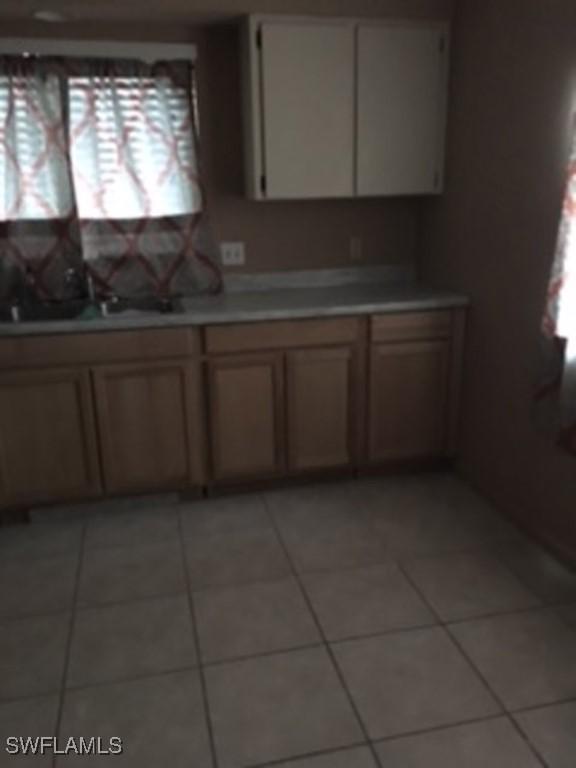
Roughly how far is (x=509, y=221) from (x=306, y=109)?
102 centimetres

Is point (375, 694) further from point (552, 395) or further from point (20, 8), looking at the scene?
point (20, 8)

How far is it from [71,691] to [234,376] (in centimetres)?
141

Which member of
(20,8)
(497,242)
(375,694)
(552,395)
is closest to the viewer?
(375,694)

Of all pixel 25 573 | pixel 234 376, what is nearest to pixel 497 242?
pixel 234 376

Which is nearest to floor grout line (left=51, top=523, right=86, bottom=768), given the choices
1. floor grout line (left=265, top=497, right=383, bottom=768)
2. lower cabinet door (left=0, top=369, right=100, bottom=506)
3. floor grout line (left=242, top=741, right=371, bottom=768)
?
lower cabinet door (left=0, top=369, right=100, bottom=506)

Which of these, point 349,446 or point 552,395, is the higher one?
point 552,395

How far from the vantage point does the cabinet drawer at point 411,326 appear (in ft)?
9.93

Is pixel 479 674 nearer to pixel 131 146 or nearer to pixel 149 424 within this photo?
pixel 149 424

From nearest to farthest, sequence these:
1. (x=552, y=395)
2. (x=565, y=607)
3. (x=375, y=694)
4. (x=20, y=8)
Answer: (x=375, y=694)
(x=565, y=607)
(x=552, y=395)
(x=20, y=8)

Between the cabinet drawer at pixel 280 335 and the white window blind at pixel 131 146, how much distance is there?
0.74 metres

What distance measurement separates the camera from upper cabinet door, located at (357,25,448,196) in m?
2.97

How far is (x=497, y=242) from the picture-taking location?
9.30ft

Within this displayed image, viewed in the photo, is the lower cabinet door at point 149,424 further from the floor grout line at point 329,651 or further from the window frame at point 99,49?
the window frame at point 99,49

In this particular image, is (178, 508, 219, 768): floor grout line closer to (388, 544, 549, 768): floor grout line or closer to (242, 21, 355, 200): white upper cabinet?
(388, 544, 549, 768): floor grout line
